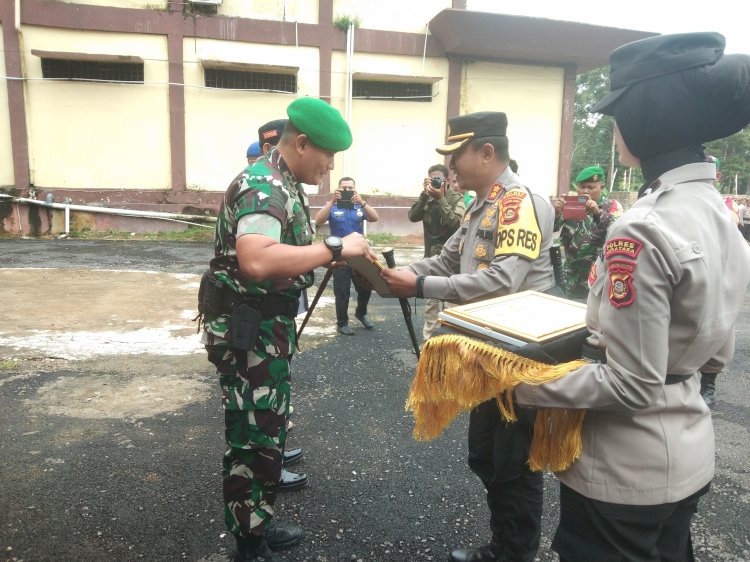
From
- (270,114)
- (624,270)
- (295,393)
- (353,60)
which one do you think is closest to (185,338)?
(295,393)

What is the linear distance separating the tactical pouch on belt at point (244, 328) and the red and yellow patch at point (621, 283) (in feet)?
4.37

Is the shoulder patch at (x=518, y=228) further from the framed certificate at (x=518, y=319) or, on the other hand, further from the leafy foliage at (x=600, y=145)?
the leafy foliage at (x=600, y=145)

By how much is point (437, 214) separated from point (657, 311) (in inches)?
171

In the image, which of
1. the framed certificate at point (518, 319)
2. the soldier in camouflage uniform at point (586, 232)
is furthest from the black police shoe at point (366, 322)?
the framed certificate at point (518, 319)

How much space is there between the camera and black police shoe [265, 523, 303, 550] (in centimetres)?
240

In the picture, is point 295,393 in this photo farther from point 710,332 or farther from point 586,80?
point 586,80

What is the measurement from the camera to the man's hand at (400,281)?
97.0 inches

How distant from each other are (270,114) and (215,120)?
1.32 metres

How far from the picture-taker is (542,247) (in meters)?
2.53

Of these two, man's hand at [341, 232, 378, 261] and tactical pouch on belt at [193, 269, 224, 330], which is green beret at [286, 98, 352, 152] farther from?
tactical pouch on belt at [193, 269, 224, 330]

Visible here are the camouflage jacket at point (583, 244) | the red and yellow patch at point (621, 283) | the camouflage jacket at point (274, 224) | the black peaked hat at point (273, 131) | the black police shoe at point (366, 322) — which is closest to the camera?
the red and yellow patch at point (621, 283)

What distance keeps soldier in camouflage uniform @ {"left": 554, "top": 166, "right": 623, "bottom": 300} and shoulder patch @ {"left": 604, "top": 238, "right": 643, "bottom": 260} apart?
3.71 meters

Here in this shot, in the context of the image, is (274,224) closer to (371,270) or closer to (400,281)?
(371,270)

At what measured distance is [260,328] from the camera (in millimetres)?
2170
